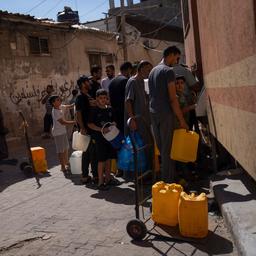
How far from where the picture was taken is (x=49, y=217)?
18.9 feet

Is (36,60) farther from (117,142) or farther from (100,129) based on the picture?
(117,142)

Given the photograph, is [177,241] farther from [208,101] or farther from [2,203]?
[2,203]

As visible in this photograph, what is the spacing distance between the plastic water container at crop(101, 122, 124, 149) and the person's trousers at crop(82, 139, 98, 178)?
0.42 m

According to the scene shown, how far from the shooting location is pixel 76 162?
26.7 feet

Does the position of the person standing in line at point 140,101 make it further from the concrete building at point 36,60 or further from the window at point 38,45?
the window at point 38,45

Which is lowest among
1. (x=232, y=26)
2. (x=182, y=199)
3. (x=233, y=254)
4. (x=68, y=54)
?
(x=233, y=254)

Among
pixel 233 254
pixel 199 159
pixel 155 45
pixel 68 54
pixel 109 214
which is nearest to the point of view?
pixel 233 254

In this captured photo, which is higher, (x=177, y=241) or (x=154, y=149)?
(x=154, y=149)

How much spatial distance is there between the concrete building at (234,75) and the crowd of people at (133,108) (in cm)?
57

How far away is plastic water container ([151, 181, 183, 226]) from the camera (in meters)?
4.61

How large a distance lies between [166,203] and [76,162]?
3.74 metres

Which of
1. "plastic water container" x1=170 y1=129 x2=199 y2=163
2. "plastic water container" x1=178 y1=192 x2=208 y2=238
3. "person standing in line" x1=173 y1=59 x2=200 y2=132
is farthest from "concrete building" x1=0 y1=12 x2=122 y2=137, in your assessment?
"plastic water container" x1=178 y1=192 x2=208 y2=238

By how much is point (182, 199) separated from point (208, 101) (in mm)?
2712

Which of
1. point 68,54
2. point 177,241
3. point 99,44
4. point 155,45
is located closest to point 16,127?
point 68,54
